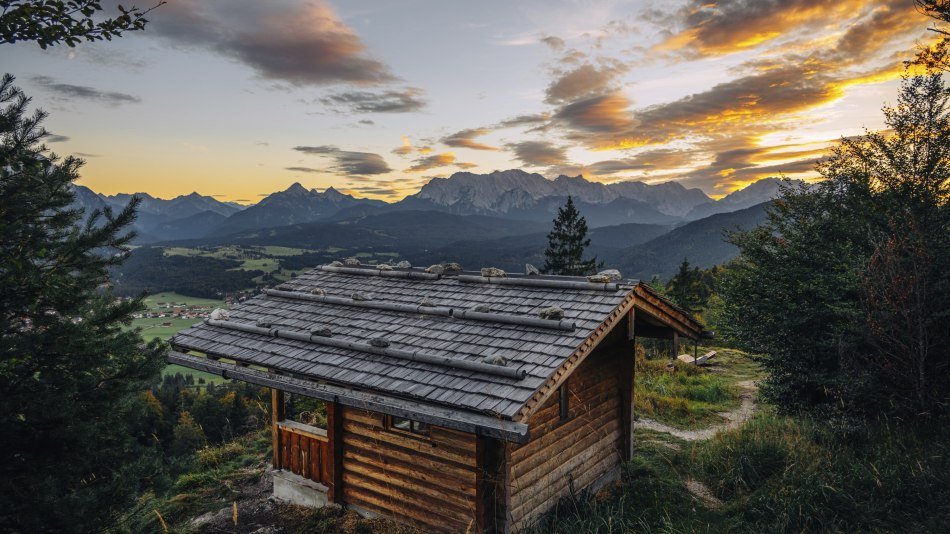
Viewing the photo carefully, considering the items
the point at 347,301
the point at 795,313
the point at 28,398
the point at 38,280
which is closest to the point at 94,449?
the point at 28,398

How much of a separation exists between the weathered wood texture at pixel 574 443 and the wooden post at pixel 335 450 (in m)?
3.60

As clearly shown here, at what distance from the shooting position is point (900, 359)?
29.8 feet

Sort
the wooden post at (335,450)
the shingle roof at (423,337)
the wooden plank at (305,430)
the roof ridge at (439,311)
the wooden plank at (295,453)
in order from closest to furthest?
the shingle roof at (423,337), the roof ridge at (439,311), the wooden post at (335,450), the wooden plank at (305,430), the wooden plank at (295,453)

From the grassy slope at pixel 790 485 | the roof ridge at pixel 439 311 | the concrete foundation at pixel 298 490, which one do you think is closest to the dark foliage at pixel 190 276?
the roof ridge at pixel 439 311

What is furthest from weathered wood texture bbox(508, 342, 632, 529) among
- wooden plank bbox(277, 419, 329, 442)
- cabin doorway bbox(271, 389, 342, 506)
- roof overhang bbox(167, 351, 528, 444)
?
wooden plank bbox(277, 419, 329, 442)

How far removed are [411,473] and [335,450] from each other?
1823mm

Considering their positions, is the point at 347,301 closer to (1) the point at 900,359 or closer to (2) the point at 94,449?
(2) the point at 94,449

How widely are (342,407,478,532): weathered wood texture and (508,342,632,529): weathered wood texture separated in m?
0.80

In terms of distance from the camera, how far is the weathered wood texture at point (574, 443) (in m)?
7.69

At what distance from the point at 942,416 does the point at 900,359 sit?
3.72ft

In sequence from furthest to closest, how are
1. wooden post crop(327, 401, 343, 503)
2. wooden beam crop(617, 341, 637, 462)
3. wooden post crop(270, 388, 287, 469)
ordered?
wooden beam crop(617, 341, 637, 462), wooden post crop(270, 388, 287, 469), wooden post crop(327, 401, 343, 503)

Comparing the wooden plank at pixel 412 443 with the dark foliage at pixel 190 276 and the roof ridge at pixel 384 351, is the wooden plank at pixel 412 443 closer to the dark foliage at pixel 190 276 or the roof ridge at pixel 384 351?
the roof ridge at pixel 384 351

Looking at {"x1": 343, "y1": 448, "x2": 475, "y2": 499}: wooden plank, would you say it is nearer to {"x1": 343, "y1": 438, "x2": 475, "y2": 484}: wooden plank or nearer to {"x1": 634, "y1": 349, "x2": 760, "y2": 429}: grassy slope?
{"x1": 343, "y1": 438, "x2": 475, "y2": 484}: wooden plank

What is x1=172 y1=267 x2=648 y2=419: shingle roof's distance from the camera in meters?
6.85
